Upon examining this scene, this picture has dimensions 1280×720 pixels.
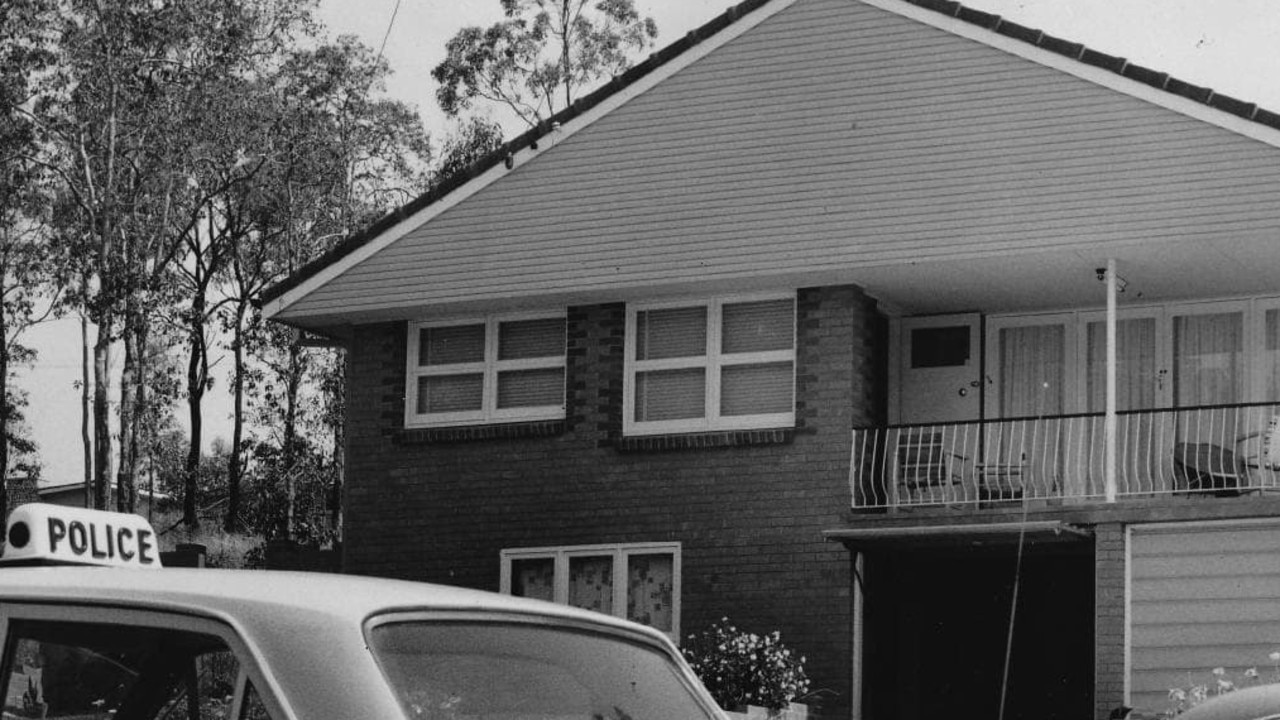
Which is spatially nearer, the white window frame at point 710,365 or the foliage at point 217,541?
the white window frame at point 710,365

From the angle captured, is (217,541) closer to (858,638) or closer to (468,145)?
(468,145)

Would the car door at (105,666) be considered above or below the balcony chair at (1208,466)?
below

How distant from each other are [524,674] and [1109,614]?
598 inches

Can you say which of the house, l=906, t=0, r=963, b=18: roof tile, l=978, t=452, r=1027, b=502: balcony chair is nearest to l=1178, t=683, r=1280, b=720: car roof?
the house

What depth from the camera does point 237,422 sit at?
44.7m

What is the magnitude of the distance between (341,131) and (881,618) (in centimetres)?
2397

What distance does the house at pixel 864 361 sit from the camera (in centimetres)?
1884

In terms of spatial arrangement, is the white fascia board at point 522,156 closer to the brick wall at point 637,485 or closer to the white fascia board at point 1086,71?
the brick wall at point 637,485

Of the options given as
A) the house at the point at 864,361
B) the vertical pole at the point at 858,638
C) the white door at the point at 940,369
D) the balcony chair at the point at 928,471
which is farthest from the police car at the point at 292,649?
the white door at the point at 940,369

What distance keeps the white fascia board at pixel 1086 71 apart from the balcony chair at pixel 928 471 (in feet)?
12.1

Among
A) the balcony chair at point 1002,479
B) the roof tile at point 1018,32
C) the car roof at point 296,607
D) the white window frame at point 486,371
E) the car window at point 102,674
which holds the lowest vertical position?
the car window at point 102,674

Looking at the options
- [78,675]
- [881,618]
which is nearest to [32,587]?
[78,675]

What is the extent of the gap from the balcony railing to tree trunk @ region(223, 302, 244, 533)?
2510 centimetres

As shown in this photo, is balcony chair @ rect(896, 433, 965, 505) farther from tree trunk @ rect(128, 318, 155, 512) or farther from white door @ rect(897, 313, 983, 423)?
tree trunk @ rect(128, 318, 155, 512)
